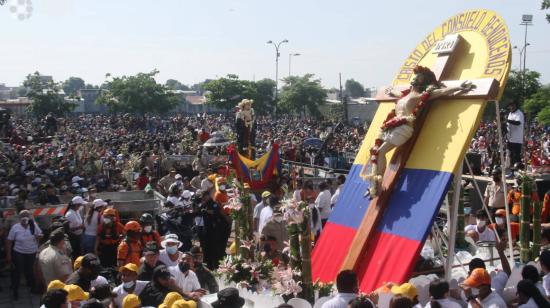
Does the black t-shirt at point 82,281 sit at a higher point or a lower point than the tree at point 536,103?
lower

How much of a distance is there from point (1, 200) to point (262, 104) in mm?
56171

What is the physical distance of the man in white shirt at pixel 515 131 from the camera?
13.8m

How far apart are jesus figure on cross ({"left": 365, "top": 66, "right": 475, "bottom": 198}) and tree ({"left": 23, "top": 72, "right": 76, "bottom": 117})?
46553mm

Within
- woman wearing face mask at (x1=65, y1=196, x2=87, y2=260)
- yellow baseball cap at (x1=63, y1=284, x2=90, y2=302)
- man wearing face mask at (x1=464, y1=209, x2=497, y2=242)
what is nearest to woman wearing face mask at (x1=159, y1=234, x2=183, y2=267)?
yellow baseball cap at (x1=63, y1=284, x2=90, y2=302)

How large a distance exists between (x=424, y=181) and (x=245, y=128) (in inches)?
501

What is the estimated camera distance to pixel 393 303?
16.1 ft

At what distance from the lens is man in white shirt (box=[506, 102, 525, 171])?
13828 mm

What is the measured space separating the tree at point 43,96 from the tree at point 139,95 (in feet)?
26.7

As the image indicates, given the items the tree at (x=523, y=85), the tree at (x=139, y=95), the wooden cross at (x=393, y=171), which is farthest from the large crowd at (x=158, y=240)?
the tree at (x=139, y=95)

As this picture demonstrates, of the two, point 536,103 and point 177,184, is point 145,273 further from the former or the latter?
→ point 536,103

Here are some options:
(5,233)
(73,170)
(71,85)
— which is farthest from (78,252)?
(71,85)

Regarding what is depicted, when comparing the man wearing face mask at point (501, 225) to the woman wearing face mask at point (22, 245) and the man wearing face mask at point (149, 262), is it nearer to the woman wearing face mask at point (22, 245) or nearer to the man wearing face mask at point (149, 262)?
the man wearing face mask at point (149, 262)

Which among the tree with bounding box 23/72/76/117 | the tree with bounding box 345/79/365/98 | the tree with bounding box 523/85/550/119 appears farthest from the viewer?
the tree with bounding box 345/79/365/98

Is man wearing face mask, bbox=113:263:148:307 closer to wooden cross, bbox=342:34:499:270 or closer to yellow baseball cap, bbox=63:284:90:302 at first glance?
yellow baseball cap, bbox=63:284:90:302
